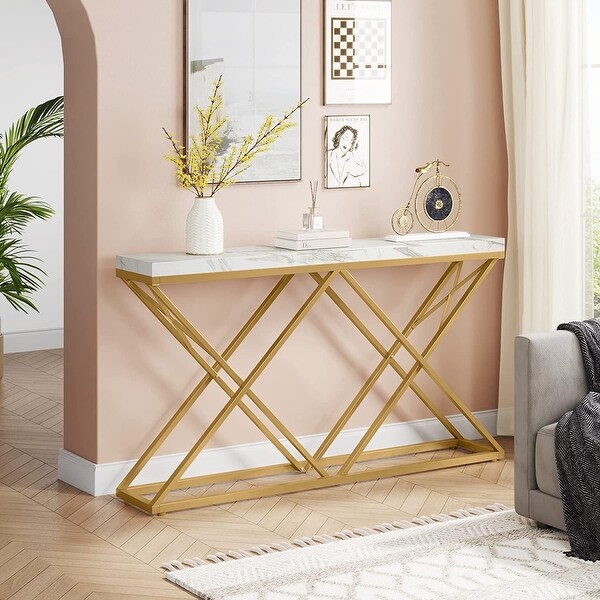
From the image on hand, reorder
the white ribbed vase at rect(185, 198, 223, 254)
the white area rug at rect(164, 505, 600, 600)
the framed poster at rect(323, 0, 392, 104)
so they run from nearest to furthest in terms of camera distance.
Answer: the white area rug at rect(164, 505, 600, 600), the white ribbed vase at rect(185, 198, 223, 254), the framed poster at rect(323, 0, 392, 104)

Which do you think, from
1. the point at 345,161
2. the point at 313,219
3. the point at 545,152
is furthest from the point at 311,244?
the point at 545,152

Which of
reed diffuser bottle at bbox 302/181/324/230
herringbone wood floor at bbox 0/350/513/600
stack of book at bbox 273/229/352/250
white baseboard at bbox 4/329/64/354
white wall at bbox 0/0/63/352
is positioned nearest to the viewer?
herringbone wood floor at bbox 0/350/513/600

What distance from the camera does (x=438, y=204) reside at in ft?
16.9

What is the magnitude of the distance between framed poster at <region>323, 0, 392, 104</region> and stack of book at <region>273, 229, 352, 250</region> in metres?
0.63

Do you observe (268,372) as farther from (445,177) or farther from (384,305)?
(445,177)

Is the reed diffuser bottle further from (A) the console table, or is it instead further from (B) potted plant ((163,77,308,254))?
(B) potted plant ((163,77,308,254))

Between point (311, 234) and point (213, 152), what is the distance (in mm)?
497

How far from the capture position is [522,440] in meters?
4.18

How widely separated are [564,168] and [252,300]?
4.87 ft

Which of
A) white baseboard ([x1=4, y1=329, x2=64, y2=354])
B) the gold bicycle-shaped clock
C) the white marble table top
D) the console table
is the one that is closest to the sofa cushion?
the console table

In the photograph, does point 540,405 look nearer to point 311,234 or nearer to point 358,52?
point 311,234

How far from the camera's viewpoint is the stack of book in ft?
15.3

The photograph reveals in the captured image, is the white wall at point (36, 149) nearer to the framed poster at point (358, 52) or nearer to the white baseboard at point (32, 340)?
the white baseboard at point (32, 340)

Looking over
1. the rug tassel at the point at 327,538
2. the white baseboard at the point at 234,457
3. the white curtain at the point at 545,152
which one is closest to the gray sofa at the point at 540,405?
the rug tassel at the point at 327,538
